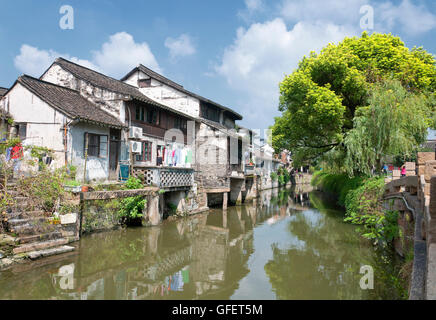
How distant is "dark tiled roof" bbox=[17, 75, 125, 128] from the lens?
1279 centimetres

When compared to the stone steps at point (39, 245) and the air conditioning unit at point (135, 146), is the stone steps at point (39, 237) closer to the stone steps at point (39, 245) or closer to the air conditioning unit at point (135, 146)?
the stone steps at point (39, 245)

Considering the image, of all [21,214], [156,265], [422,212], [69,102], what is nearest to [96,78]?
[69,102]

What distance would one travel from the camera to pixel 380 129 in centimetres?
1350

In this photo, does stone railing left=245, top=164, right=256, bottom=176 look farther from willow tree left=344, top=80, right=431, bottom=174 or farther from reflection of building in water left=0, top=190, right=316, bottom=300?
willow tree left=344, top=80, right=431, bottom=174

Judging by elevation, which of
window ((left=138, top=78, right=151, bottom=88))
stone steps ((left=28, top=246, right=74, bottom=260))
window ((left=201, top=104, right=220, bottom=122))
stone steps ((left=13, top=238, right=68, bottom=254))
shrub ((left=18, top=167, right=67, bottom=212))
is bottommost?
stone steps ((left=28, top=246, right=74, bottom=260))

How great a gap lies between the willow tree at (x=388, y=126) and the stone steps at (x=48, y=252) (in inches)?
514

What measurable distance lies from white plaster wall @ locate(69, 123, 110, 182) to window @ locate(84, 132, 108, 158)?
0.59 ft

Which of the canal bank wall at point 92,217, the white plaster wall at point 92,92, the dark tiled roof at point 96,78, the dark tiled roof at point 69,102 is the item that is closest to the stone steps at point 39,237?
the canal bank wall at point 92,217

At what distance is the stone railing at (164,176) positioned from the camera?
1449 centimetres

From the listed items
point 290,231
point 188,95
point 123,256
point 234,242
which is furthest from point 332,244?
point 188,95

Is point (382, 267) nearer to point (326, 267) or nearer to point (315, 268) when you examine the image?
point (326, 267)

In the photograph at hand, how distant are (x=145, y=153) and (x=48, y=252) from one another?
8.81 m

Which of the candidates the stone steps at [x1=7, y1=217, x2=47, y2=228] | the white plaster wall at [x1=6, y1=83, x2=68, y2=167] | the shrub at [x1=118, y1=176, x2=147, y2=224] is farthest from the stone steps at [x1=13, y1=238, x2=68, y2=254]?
the white plaster wall at [x1=6, y1=83, x2=68, y2=167]
